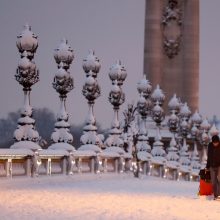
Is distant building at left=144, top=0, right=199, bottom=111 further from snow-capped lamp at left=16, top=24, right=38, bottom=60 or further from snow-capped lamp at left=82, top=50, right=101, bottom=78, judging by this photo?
snow-capped lamp at left=16, top=24, right=38, bottom=60

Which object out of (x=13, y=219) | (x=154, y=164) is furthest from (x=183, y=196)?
(x=154, y=164)

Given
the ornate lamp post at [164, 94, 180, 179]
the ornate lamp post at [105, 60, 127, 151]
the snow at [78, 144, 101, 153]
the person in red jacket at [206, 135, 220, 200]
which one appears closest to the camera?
the person in red jacket at [206, 135, 220, 200]

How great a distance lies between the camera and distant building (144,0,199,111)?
3632 inches

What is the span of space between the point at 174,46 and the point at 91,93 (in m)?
52.2

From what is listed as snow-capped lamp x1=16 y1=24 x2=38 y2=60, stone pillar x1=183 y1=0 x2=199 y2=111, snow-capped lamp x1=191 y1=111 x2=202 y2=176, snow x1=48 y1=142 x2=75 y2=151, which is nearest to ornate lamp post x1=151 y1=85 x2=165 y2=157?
snow-capped lamp x1=191 y1=111 x2=202 y2=176

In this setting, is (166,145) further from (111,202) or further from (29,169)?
(111,202)

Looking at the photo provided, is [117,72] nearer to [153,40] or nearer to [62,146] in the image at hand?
[62,146]

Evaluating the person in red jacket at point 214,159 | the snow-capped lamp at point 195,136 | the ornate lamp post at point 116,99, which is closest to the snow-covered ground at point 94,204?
the person in red jacket at point 214,159

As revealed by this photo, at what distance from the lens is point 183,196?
84.0 ft

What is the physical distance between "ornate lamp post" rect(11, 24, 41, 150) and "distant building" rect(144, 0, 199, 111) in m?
59.6

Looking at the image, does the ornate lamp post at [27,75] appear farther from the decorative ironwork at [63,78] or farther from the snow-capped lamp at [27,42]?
the decorative ironwork at [63,78]

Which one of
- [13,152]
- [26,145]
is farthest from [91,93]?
[13,152]

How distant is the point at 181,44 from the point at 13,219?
7769cm

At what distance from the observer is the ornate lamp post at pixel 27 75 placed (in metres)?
31.7
